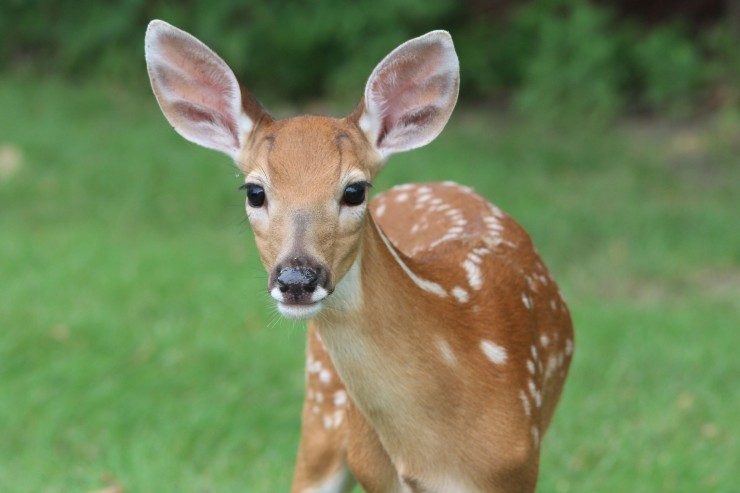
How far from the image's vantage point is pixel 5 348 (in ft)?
19.0

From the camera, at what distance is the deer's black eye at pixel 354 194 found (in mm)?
3186

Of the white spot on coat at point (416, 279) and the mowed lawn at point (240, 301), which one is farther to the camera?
the mowed lawn at point (240, 301)

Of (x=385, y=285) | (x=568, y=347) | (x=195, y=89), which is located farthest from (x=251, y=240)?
(x=385, y=285)

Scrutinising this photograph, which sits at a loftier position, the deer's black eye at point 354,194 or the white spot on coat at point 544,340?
the deer's black eye at point 354,194

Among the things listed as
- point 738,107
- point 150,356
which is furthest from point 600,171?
point 150,356

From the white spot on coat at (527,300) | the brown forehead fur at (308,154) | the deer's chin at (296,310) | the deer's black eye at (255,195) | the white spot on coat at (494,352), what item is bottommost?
the white spot on coat at (527,300)

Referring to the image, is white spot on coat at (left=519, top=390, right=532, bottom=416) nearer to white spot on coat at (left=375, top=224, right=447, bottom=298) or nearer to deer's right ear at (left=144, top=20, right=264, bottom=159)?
white spot on coat at (left=375, top=224, right=447, bottom=298)

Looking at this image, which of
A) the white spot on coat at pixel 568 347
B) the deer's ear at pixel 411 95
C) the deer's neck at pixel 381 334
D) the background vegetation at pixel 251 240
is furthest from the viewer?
the background vegetation at pixel 251 240

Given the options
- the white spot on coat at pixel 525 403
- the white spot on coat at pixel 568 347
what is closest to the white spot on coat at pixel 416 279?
the white spot on coat at pixel 525 403

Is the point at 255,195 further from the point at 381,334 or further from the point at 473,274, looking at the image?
the point at 473,274

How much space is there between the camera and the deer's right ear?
11.4 feet

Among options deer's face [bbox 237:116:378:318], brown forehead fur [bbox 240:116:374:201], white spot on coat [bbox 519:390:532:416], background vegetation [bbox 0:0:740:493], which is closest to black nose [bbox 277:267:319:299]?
deer's face [bbox 237:116:378:318]

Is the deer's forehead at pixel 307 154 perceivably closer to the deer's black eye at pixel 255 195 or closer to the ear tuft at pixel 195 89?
the deer's black eye at pixel 255 195

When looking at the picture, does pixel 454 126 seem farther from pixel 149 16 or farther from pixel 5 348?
pixel 5 348
